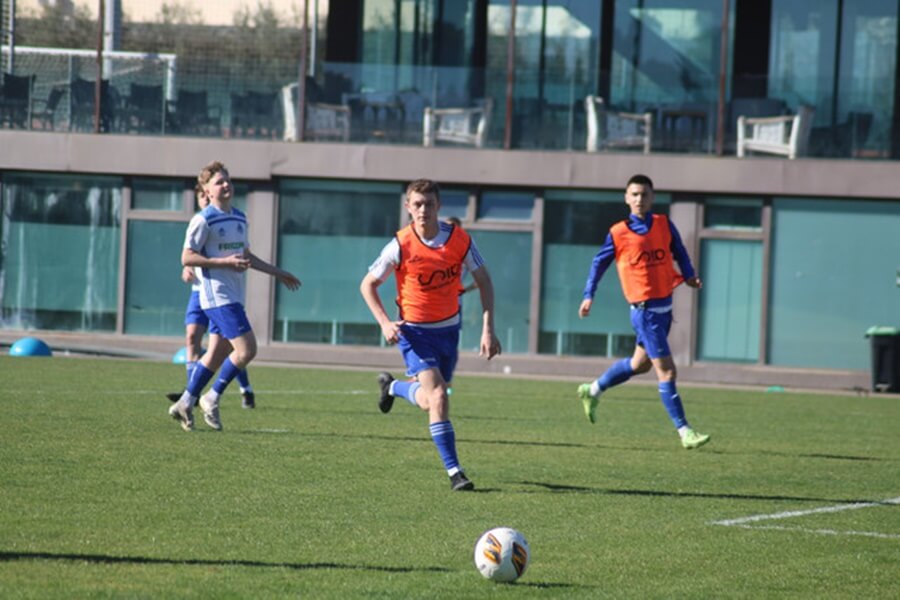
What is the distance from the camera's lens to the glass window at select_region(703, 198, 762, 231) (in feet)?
92.5

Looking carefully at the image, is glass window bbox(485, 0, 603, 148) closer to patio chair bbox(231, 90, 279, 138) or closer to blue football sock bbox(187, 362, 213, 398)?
patio chair bbox(231, 90, 279, 138)

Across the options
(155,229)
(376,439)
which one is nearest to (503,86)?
(155,229)

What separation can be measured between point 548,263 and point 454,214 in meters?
1.94

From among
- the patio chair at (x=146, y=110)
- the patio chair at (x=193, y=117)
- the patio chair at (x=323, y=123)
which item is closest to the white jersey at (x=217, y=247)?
the patio chair at (x=323, y=123)

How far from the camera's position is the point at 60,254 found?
3030 centimetres

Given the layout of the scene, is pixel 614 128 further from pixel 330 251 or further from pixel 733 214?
pixel 330 251

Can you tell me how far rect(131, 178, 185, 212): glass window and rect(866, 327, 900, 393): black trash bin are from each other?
12.8 metres

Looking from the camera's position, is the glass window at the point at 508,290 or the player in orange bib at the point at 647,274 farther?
the glass window at the point at 508,290

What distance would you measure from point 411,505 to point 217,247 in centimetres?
485

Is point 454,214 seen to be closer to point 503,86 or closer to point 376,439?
point 503,86

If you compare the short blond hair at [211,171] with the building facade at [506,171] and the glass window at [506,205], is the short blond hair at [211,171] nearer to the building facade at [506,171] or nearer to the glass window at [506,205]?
the building facade at [506,171]

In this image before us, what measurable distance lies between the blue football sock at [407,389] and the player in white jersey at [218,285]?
1.43m

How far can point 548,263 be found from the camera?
95.1 ft

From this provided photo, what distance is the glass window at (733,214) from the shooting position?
1110 inches
